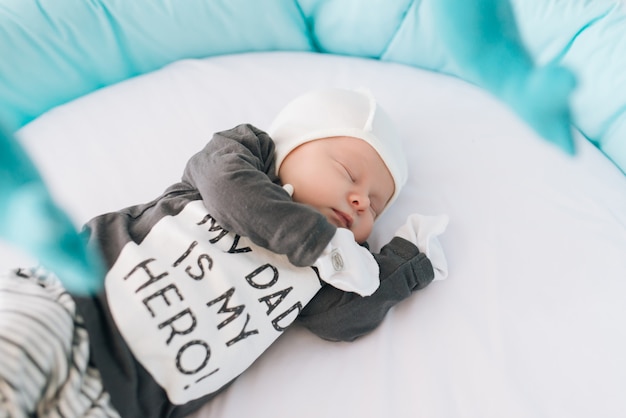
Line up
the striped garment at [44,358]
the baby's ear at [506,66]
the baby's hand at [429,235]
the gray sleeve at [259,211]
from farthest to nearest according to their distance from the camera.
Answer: the baby's ear at [506,66], the baby's hand at [429,235], the gray sleeve at [259,211], the striped garment at [44,358]

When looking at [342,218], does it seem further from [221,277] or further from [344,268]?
[221,277]

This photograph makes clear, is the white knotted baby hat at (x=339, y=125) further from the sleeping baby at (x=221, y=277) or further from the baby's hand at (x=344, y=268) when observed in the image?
the baby's hand at (x=344, y=268)

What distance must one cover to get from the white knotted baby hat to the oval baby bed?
4.2 inches

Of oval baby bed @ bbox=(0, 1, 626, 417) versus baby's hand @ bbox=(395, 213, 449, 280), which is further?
baby's hand @ bbox=(395, 213, 449, 280)

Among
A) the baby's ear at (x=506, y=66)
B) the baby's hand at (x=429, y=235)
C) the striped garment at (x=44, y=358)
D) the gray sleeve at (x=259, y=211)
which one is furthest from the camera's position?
the baby's ear at (x=506, y=66)

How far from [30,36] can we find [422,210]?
0.79 meters

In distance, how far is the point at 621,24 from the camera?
98 cm

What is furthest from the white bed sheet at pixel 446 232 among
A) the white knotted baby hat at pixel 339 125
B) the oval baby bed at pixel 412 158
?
the white knotted baby hat at pixel 339 125

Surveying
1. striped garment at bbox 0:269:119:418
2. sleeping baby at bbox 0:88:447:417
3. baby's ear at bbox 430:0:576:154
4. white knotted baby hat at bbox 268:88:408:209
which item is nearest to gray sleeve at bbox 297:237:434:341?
sleeping baby at bbox 0:88:447:417

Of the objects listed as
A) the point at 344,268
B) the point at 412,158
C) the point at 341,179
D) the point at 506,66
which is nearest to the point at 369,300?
the point at 344,268

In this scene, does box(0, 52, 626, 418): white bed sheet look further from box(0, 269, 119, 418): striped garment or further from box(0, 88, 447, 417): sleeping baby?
box(0, 269, 119, 418): striped garment

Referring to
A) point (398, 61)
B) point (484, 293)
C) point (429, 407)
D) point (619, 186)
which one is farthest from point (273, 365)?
point (398, 61)

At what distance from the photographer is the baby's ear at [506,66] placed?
3.35 ft

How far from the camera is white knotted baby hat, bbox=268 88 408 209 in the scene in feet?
2.72
